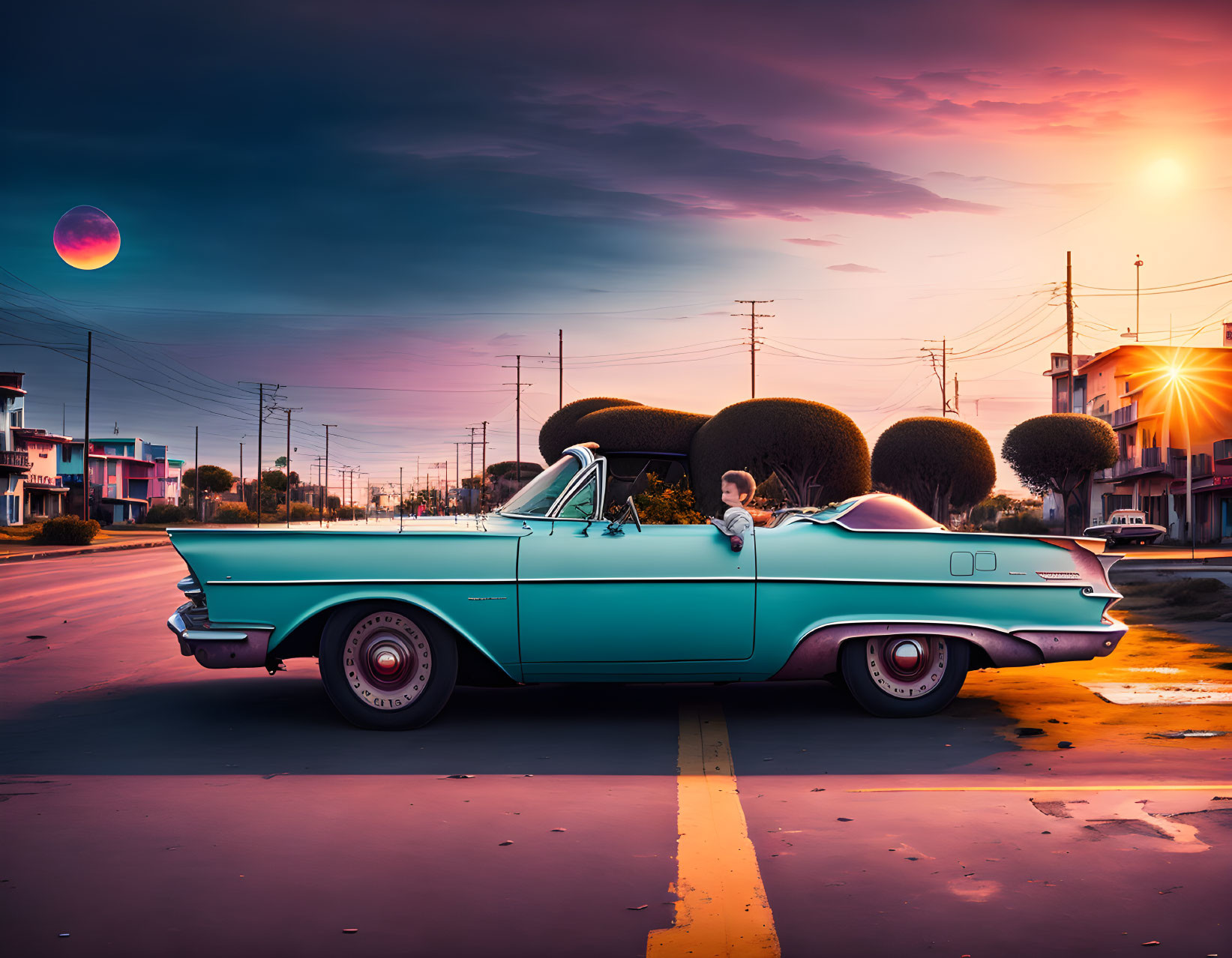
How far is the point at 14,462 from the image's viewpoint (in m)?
71.8

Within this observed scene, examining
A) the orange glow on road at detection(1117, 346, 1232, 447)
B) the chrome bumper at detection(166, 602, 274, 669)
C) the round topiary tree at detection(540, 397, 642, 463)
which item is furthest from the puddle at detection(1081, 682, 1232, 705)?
the orange glow on road at detection(1117, 346, 1232, 447)

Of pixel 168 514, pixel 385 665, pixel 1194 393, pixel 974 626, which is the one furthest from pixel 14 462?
pixel 974 626

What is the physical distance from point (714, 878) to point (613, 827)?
78cm

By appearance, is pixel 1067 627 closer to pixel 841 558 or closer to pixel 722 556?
pixel 841 558

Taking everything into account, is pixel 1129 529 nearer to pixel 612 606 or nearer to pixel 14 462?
pixel 612 606

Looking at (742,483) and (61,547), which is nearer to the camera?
(742,483)

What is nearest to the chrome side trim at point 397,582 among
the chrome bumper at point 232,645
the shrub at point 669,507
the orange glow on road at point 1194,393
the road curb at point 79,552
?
the chrome bumper at point 232,645

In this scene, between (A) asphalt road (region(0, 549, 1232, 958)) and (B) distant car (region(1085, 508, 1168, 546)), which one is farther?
(B) distant car (region(1085, 508, 1168, 546))

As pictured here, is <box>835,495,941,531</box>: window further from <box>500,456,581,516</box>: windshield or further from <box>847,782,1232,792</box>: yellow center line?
<box>847,782,1232,792</box>: yellow center line

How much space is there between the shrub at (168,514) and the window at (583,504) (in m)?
81.0

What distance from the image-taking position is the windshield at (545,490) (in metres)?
7.41

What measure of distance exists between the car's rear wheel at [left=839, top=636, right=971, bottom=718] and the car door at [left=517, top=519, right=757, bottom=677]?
81cm

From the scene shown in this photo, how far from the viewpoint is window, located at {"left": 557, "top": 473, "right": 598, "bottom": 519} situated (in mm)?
7234

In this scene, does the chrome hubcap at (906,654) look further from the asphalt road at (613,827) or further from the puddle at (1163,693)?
the puddle at (1163,693)
